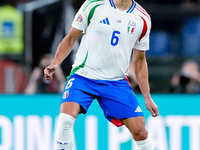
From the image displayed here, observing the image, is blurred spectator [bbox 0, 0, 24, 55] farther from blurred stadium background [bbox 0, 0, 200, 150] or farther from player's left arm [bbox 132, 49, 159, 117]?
player's left arm [bbox 132, 49, 159, 117]

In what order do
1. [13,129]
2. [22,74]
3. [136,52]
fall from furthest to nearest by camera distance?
A: [22,74]
[13,129]
[136,52]

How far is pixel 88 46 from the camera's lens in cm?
480

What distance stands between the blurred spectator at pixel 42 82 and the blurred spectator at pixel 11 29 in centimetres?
64

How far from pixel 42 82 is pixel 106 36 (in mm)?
3260

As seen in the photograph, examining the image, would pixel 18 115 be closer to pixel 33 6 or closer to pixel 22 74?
pixel 22 74

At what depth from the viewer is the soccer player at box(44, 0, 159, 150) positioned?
4.74 metres

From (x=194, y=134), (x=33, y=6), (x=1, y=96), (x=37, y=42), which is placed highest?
(x=33, y=6)

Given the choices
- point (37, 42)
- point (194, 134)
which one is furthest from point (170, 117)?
point (37, 42)

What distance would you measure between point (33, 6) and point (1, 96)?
2.29 metres

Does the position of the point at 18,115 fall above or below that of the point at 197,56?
below

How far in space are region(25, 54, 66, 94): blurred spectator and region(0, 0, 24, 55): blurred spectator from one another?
0.64 meters

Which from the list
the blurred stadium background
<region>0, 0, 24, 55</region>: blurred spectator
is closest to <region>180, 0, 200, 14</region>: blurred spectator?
the blurred stadium background

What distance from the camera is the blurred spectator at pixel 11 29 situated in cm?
842

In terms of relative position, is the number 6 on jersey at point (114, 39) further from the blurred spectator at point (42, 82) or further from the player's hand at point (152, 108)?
the blurred spectator at point (42, 82)
